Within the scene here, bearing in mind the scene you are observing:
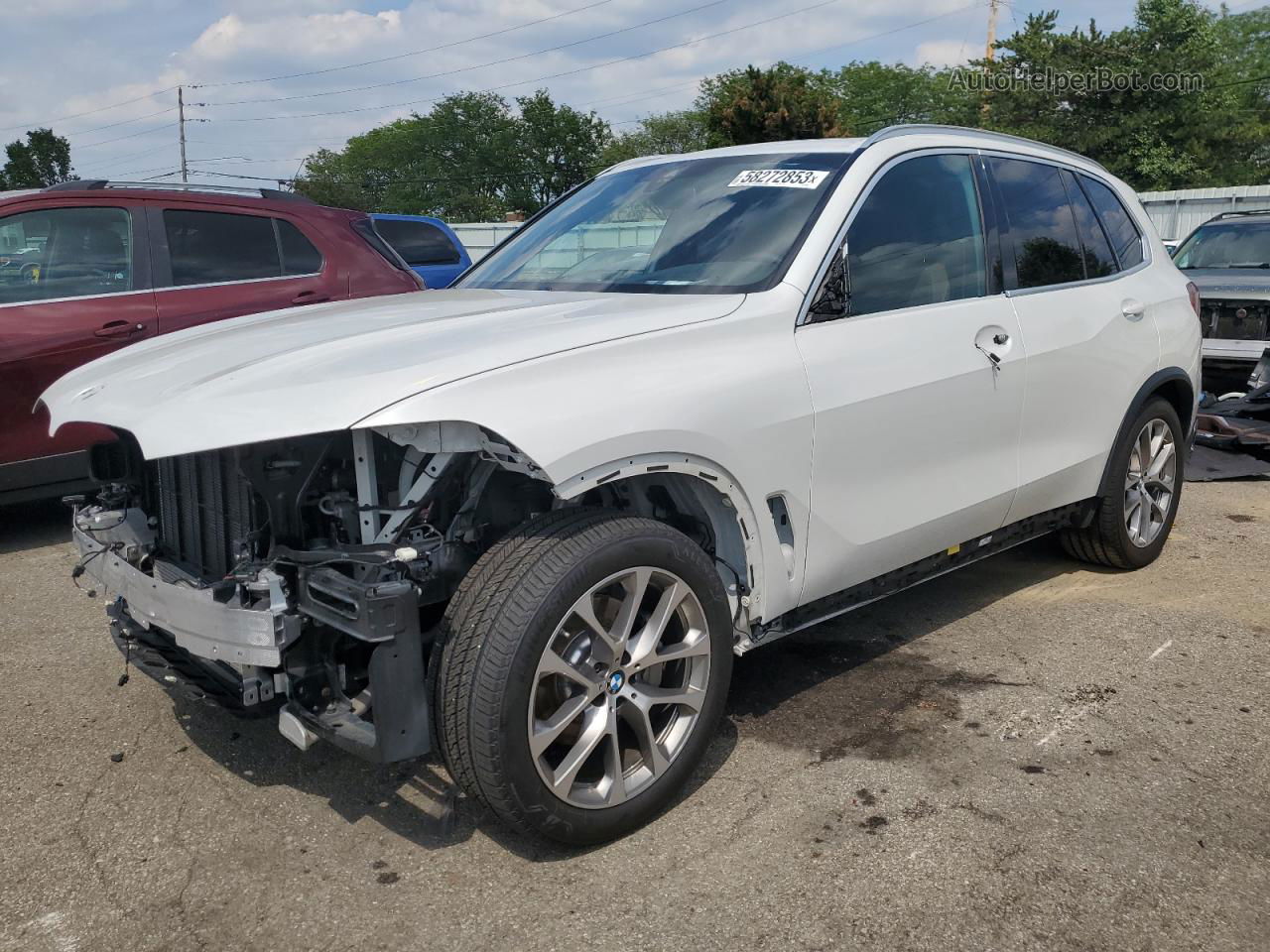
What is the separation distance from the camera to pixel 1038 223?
4.21 m

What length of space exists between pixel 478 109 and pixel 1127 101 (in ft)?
200

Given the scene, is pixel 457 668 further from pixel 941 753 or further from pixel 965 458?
pixel 965 458

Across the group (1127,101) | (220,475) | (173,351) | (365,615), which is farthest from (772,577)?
(1127,101)

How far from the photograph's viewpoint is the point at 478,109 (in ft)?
294

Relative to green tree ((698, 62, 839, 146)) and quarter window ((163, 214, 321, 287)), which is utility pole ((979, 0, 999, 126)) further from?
quarter window ((163, 214, 321, 287))

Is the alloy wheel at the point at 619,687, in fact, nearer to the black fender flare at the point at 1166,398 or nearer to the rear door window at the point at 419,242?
the black fender flare at the point at 1166,398

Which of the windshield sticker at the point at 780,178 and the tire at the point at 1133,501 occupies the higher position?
the windshield sticker at the point at 780,178

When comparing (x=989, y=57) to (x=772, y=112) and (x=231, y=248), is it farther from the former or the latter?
(x=231, y=248)

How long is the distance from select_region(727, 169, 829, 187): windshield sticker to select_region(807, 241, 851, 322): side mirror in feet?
1.00

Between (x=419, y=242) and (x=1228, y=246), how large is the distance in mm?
7458

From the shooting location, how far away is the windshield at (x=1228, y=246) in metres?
9.70

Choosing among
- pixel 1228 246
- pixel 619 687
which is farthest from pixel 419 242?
pixel 1228 246

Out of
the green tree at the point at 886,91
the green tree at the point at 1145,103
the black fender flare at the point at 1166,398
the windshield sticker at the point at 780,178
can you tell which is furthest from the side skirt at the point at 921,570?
the green tree at the point at 886,91

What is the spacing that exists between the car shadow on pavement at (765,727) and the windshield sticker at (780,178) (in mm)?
1745
